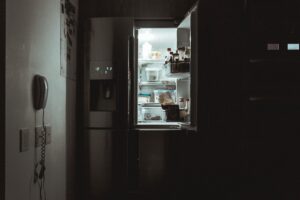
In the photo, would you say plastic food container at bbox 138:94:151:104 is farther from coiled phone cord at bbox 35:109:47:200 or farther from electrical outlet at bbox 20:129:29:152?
electrical outlet at bbox 20:129:29:152

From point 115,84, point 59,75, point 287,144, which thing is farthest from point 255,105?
point 59,75

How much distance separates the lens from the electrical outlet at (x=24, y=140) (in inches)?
57.9

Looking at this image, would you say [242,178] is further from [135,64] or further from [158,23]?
[158,23]

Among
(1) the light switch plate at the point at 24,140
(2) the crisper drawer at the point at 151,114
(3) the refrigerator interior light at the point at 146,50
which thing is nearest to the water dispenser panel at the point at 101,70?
(3) the refrigerator interior light at the point at 146,50

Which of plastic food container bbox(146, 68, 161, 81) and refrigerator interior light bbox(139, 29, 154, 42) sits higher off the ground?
refrigerator interior light bbox(139, 29, 154, 42)

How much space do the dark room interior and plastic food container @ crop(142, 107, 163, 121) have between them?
1cm

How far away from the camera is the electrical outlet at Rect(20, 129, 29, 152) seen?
4.83 ft

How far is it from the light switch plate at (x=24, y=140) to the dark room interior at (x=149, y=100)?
0.01 meters

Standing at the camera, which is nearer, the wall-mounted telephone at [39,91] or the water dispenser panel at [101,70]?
the wall-mounted telephone at [39,91]

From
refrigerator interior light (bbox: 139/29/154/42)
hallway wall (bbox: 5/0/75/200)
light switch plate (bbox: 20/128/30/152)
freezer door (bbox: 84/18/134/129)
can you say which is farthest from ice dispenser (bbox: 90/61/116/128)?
light switch plate (bbox: 20/128/30/152)

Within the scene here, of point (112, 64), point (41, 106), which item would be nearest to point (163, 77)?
point (112, 64)
